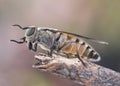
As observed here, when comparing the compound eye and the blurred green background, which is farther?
the blurred green background

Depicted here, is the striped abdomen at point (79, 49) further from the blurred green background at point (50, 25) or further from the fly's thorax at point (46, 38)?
the blurred green background at point (50, 25)

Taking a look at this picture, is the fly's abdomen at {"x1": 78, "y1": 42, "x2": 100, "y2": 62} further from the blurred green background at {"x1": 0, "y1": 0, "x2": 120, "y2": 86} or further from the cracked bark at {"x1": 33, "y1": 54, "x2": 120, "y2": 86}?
the blurred green background at {"x1": 0, "y1": 0, "x2": 120, "y2": 86}

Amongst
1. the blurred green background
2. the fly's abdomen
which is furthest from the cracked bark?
the blurred green background

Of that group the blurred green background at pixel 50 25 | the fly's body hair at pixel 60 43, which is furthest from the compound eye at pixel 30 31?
the blurred green background at pixel 50 25

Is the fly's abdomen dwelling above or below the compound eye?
below

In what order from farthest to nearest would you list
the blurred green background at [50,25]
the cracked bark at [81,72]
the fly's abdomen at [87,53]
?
the blurred green background at [50,25] → the fly's abdomen at [87,53] → the cracked bark at [81,72]

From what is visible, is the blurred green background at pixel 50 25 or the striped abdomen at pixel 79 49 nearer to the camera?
the striped abdomen at pixel 79 49

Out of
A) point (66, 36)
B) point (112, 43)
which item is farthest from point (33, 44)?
point (112, 43)
